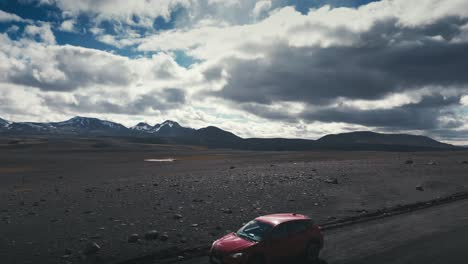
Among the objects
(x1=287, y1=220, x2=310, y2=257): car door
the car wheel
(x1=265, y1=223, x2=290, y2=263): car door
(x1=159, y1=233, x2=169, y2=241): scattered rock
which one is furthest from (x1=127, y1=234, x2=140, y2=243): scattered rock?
the car wheel

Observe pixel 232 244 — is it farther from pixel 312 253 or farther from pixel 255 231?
pixel 312 253

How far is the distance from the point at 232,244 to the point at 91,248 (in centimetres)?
649

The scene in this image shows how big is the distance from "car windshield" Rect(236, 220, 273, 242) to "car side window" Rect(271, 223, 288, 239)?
209 mm

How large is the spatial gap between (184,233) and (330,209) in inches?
425

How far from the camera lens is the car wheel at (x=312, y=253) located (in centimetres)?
1343

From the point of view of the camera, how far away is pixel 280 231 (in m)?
13.0

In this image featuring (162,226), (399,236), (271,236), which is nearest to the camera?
(271,236)

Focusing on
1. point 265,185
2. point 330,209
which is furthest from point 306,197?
point 265,185

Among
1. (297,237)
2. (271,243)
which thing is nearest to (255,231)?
(271,243)

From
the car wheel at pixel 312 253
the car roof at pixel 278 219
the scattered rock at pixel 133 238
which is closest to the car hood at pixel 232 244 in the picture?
the car roof at pixel 278 219

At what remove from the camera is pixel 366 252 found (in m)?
14.2

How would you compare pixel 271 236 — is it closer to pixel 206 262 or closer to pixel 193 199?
pixel 206 262

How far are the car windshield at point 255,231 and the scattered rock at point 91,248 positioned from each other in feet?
20.9

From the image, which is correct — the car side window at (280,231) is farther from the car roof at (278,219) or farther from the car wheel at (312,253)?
the car wheel at (312,253)
